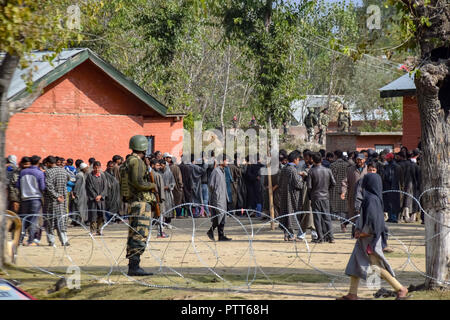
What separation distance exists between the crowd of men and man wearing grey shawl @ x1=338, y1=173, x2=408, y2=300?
68.2 inches

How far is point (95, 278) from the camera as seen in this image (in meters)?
10.4

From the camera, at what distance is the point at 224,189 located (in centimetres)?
1548

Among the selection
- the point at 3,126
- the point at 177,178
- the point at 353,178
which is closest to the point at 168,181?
the point at 177,178

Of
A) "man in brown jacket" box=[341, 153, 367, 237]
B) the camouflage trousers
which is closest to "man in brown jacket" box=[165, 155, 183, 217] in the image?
"man in brown jacket" box=[341, 153, 367, 237]

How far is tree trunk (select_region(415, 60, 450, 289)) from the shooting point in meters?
9.20

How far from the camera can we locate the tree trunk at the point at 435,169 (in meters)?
9.20

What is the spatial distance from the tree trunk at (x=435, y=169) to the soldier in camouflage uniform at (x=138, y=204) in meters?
3.95

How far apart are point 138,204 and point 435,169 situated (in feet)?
14.1

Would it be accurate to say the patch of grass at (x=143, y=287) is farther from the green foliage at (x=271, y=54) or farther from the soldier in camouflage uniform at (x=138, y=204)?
the green foliage at (x=271, y=54)

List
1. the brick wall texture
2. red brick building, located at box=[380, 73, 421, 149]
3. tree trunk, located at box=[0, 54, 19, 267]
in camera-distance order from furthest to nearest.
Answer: red brick building, located at box=[380, 73, 421, 149], the brick wall texture, tree trunk, located at box=[0, 54, 19, 267]

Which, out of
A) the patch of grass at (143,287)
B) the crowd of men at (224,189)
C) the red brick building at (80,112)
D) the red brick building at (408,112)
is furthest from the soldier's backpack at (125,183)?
the red brick building at (408,112)

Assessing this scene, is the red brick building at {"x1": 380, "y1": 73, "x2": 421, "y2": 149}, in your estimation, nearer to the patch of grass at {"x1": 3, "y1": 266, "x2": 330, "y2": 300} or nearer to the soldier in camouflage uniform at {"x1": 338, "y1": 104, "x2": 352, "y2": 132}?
the soldier in camouflage uniform at {"x1": 338, "y1": 104, "x2": 352, "y2": 132}

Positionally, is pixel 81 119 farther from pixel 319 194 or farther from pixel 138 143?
pixel 138 143

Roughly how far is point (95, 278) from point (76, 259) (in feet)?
8.98
